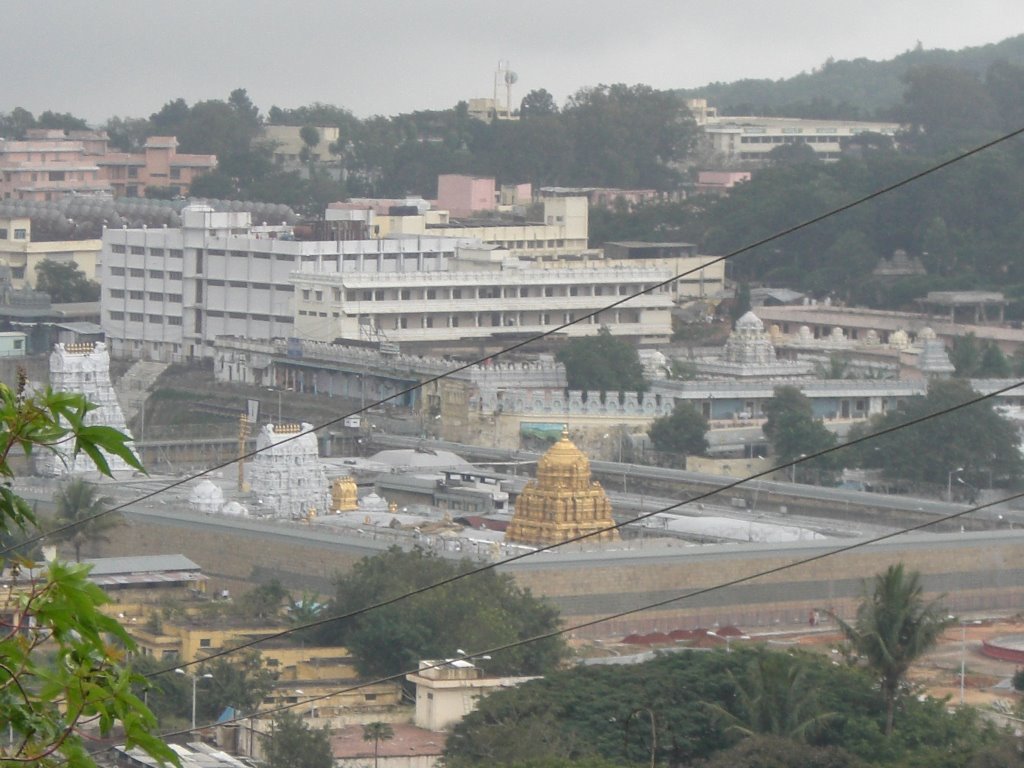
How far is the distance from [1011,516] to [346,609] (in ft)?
33.3

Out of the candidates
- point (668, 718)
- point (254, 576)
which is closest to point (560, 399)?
point (254, 576)

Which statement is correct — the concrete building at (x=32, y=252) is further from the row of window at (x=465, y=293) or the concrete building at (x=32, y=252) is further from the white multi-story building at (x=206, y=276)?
the row of window at (x=465, y=293)

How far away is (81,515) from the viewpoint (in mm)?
25797

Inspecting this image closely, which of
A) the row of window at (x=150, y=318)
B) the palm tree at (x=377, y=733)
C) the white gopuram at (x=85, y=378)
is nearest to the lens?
the palm tree at (x=377, y=733)

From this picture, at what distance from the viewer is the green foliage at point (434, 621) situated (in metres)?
20.4

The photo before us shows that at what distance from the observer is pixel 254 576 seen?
26031 millimetres

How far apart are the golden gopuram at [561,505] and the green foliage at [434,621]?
378 cm

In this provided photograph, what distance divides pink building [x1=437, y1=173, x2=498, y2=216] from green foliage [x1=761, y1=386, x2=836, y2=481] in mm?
25619

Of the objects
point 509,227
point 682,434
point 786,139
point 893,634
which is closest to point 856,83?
point 786,139

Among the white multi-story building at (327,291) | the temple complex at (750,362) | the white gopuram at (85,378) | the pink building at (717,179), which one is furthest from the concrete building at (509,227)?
the white gopuram at (85,378)

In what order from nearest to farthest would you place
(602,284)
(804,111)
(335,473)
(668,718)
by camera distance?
1. (668,718)
2. (335,473)
3. (602,284)
4. (804,111)

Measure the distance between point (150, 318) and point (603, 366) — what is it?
32.1 feet

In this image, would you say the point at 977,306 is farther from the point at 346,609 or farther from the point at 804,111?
the point at 804,111

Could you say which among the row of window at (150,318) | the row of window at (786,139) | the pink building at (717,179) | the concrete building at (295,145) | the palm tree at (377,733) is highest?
the row of window at (786,139)
